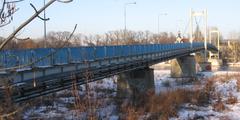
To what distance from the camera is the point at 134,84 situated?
136 ft

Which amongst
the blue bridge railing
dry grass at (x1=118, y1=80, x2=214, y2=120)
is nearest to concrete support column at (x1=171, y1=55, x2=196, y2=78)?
the blue bridge railing

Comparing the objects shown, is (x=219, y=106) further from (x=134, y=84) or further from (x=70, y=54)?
(x=134, y=84)

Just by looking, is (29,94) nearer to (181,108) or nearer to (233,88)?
(181,108)

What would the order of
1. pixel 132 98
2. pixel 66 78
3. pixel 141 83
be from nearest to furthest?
pixel 66 78, pixel 132 98, pixel 141 83

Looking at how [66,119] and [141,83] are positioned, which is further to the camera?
[141,83]

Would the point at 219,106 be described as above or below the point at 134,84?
below

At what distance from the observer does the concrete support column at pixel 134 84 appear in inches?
1567

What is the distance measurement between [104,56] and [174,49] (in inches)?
1165

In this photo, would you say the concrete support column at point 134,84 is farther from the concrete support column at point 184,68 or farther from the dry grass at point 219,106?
the concrete support column at point 184,68

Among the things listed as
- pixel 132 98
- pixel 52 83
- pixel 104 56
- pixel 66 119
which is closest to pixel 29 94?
pixel 52 83

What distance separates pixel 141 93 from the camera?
4022cm

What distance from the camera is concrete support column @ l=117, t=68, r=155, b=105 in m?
39.8

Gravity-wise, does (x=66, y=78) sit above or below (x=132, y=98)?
above

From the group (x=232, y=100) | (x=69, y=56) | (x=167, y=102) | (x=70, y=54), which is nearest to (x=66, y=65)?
(x=69, y=56)
